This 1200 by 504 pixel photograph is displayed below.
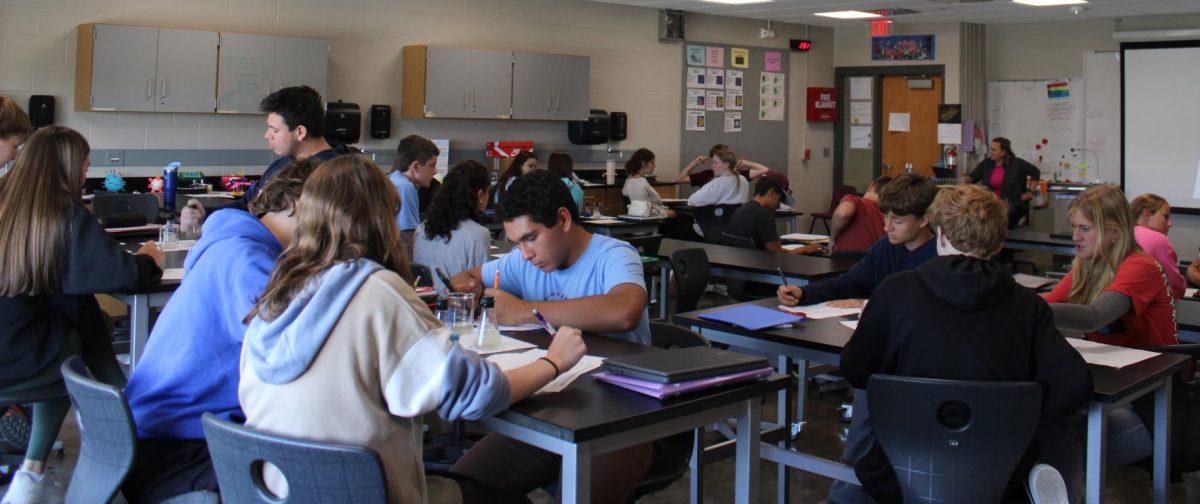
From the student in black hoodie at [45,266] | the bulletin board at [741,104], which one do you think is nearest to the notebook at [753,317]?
the student in black hoodie at [45,266]

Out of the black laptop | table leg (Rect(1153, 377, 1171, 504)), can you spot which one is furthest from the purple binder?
table leg (Rect(1153, 377, 1171, 504))

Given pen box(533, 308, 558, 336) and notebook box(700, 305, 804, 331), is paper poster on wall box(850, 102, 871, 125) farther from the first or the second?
pen box(533, 308, 558, 336)

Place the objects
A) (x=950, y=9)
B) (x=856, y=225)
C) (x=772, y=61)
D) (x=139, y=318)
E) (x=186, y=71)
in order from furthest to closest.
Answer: (x=772, y=61), (x=950, y=9), (x=186, y=71), (x=856, y=225), (x=139, y=318)

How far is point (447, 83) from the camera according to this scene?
9.34 m

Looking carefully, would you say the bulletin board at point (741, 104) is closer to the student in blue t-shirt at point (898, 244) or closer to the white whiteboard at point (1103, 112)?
the white whiteboard at point (1103, 112)

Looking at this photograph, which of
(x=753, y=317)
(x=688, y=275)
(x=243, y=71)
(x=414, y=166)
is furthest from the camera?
(x=243, y=71)

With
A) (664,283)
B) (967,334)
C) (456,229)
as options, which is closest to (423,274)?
(456,229)

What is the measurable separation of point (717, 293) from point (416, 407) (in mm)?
6827

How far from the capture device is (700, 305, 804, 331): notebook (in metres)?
3.32

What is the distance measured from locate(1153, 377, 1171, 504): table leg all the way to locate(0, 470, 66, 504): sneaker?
2.90 meters

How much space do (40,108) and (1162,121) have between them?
9590 mm

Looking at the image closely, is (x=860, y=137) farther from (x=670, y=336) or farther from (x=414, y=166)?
(x=670, y=336)

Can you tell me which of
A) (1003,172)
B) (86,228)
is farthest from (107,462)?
(1003,172)

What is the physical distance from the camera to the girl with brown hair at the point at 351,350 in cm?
194
